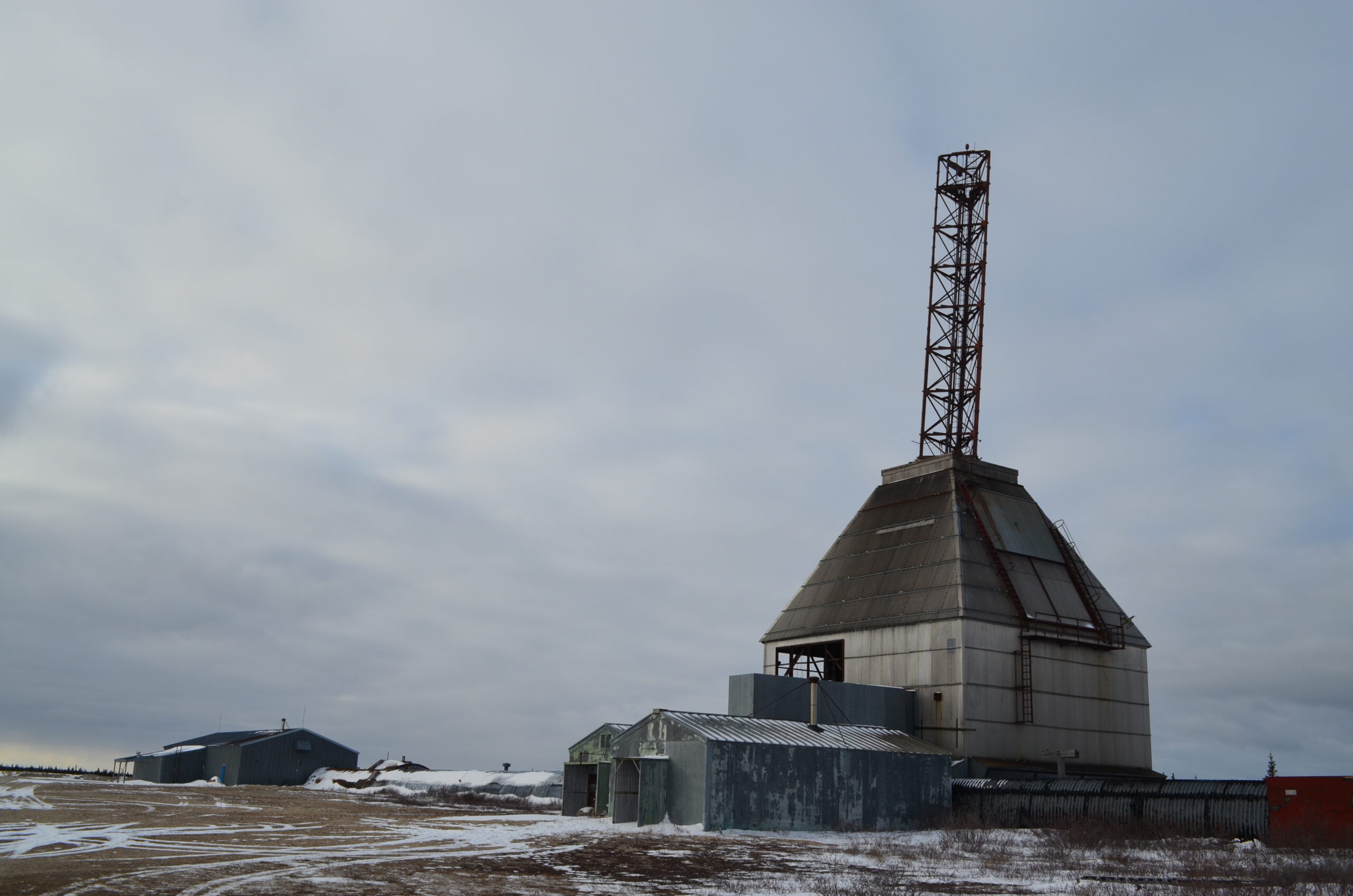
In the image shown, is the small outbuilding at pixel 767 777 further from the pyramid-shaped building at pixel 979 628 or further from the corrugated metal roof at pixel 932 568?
the corrugated metal roof at pixel 932 568

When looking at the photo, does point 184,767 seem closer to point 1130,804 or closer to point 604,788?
point 604,788

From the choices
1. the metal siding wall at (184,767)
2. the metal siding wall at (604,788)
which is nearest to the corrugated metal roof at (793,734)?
the metal siding wall at (604,788)

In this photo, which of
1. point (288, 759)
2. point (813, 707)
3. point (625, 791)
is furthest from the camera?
point (288, 759)

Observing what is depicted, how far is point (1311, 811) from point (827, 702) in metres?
19.5

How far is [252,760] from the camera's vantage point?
79875 millimetres

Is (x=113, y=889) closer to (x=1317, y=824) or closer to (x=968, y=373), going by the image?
(x=1317, y=824)

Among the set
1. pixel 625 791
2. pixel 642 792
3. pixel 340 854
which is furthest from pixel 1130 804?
pixel 340 854

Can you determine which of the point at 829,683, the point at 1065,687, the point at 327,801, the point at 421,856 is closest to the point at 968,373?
the point at 1065,687

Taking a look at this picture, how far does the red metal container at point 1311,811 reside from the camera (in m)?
28.8

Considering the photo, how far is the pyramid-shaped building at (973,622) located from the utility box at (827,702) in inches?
48.5

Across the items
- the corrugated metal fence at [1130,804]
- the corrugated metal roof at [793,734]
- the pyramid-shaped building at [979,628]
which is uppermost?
the pyramid-shaped building at [979,628]

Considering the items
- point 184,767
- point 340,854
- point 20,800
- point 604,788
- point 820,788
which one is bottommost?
point 184,767

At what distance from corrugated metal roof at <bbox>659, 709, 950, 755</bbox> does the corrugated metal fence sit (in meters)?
3.05

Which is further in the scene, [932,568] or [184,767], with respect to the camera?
[184,767]
